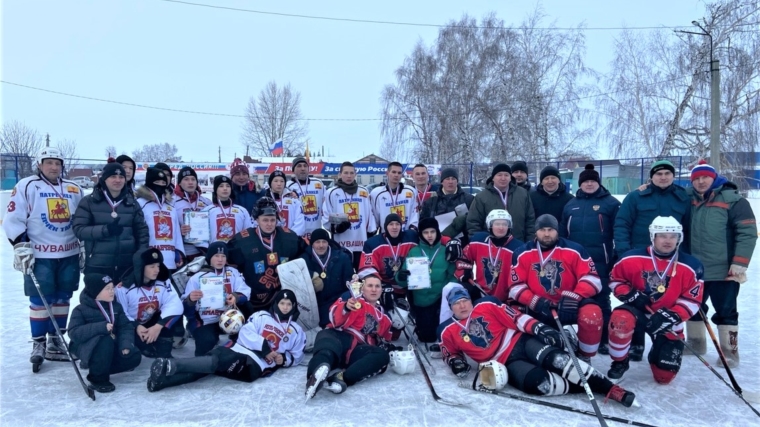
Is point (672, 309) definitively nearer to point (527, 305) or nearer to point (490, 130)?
point (527, 305)

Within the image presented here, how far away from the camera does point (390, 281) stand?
178 inches

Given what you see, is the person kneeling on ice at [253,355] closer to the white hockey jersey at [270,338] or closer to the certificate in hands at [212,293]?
the white hockey jersey at [270,338]

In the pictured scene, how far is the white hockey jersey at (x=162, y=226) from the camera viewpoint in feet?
13.6

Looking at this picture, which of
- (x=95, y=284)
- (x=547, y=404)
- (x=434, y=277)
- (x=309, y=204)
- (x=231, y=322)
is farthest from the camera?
(x=309, y=204)

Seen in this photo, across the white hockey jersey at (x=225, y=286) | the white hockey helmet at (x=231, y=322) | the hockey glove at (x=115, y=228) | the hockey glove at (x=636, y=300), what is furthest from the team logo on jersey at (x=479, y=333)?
the hockey glove at (x=115, y=228)

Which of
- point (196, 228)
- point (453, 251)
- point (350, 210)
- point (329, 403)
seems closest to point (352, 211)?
point (350, 210)

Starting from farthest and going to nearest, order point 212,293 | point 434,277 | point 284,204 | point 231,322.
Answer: point 284,204 < point 434,277 < point 212,293 < point 231,322

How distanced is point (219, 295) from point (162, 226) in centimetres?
83

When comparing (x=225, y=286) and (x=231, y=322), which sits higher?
(x=225, y=286)

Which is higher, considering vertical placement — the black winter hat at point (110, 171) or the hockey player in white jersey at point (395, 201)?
the black winter hat at point (110, 171)

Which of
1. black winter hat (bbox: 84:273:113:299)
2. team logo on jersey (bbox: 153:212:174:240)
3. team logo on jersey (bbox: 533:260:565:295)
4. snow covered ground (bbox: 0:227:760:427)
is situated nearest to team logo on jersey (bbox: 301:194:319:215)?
team logo on jersey (bbox: 153:212:174:240)

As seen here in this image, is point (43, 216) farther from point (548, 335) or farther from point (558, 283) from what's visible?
point (558, 283)

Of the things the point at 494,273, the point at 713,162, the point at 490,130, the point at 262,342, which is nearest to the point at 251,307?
the point at 262,342

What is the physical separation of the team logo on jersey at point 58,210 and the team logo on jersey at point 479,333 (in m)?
3.14
